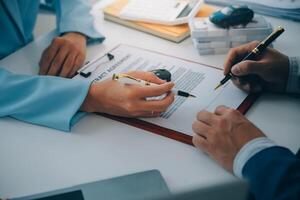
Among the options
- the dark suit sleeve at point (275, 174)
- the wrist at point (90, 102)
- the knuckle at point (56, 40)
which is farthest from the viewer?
the knuckle at point (56, 40)

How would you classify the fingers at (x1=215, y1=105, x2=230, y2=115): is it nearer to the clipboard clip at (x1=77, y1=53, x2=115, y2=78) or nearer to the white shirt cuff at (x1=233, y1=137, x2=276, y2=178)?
the white shirt cuff at (x1=233, y1=137, x2=276, y2=178)

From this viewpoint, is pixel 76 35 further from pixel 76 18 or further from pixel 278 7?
pixel 278 7

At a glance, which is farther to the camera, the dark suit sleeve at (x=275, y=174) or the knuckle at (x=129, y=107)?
the knuckle at (x=129, y=107)

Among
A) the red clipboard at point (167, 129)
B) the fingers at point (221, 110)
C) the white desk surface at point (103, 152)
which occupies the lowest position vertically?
the white desk surface at point (103, 152)

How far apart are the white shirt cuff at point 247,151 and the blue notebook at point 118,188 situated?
130 mm

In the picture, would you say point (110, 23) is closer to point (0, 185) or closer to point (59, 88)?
point (59, 88)

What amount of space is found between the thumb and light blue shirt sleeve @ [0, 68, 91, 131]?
0.34m

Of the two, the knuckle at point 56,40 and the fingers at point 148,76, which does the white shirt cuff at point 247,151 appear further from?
the knuckle at point 56,40

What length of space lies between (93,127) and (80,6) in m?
0.57

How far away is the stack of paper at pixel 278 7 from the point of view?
1.24 metres

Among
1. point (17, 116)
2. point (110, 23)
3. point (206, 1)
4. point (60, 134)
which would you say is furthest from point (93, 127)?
point (206, 1)

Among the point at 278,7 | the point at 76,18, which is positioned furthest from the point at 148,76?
the point at 278,7

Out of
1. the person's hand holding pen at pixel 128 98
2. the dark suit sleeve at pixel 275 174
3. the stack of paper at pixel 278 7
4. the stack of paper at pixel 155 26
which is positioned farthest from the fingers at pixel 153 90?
the stack of paper at pixel 278 7

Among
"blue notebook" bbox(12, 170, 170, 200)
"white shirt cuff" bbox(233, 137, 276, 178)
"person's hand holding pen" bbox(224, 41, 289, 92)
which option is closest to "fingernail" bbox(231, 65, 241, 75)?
"person's hand holding pen" bbox(224, 41, 289, 92)
